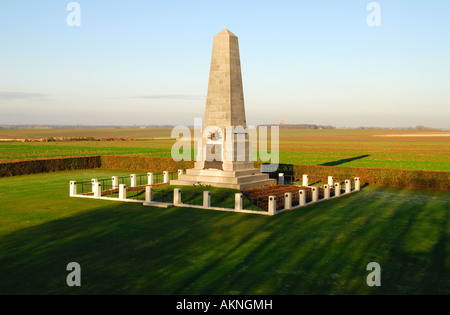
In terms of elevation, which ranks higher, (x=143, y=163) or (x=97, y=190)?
(x=143, y=163)

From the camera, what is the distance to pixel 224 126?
27.5 m

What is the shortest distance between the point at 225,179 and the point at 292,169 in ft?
37.7

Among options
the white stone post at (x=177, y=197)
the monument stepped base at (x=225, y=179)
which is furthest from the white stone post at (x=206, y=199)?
the monument stepped base at (x=225, y=179)

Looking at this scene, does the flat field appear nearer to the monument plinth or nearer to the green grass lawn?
Answer: the monument plinth

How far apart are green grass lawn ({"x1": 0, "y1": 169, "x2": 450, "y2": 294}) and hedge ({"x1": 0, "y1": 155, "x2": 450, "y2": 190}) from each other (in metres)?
8.13

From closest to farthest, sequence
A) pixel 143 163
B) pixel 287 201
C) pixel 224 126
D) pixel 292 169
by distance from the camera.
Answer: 1. pixel 287 201
2. pixel 224 126
3. pixel 292 169
4. pixel 143 163

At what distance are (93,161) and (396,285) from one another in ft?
139

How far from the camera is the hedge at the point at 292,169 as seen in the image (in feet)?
103

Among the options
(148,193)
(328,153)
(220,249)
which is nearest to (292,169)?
(148,193)

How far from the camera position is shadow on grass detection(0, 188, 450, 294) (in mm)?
10945

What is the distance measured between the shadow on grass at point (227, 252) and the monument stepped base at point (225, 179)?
18.6ft

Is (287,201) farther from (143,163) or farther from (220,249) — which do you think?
(143,163)

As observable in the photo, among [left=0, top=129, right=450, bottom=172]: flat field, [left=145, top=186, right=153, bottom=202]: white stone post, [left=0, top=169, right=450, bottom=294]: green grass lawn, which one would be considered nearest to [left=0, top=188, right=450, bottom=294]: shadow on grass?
[left=0, top=169, right=450, bottom=294]: green grass lawn

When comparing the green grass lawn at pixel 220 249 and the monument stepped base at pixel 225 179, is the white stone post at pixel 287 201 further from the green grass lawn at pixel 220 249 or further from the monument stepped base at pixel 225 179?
the monument stepped base at pixel 225 179
